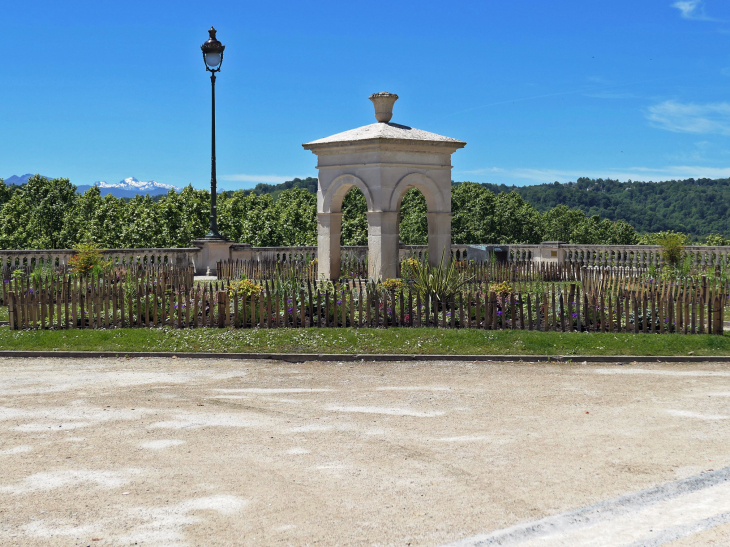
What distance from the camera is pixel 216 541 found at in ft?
18.0

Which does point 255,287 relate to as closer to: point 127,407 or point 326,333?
point 326,333

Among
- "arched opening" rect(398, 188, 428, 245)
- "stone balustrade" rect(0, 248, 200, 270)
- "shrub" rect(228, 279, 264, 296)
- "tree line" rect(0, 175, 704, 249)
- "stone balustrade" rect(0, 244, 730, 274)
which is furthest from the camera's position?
"tree line" rect(0, 175, 704, 249)

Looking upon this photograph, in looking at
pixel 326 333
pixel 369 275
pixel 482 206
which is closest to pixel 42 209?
pixel 482 206

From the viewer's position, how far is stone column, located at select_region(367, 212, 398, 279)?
21734 millimetres

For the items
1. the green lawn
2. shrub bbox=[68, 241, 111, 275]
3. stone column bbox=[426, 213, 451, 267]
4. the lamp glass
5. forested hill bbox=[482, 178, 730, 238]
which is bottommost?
the green lawn

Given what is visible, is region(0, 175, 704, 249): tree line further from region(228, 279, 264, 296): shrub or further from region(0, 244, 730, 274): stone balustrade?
region(228, 279, 264, 296): shrub

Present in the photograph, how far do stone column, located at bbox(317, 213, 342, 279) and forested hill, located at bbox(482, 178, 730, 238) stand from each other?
111m

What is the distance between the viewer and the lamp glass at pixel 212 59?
24.8 meters

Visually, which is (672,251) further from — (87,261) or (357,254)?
(87,261)

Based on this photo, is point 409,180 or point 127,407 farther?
point 409,180

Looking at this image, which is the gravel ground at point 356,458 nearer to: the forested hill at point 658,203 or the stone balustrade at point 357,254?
the stone balustrade at point 357,254

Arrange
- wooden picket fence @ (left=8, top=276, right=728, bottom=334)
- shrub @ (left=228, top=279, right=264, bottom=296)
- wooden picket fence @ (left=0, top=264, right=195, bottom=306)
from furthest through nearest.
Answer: wooden picket fence @ (left=0, top=264, right=195, bottom=306), shrub @ (left=228, top=279, right=264, bottom=296), wooden picket fence @ (left=8, top=276, right=728, bottom=334)

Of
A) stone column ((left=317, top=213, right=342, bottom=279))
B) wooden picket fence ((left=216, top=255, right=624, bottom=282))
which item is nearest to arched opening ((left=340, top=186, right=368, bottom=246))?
wooden picket fence ((left=216, top=255, right=624, bottom=282))

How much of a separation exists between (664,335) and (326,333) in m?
6.80
